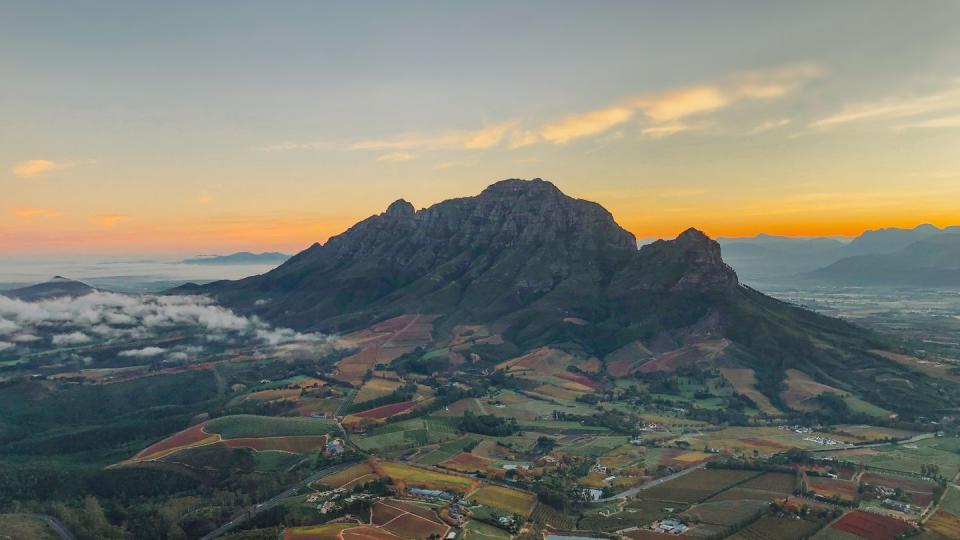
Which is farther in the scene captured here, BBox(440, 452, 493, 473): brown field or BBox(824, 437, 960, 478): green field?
BBox(440, 452, 493, 473): brown field

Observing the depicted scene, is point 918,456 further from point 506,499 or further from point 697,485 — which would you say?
point 506,499

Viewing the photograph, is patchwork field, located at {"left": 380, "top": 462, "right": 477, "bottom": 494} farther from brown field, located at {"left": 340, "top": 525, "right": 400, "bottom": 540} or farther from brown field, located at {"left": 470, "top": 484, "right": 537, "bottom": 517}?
brown field, located at {"left": 340, "top": 525, "right": 400, "bottom": 540}

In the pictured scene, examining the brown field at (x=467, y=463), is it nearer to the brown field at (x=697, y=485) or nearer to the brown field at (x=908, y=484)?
the brown field at (x=697, y=485)

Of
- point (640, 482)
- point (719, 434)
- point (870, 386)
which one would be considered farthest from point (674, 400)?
point (640, 482)

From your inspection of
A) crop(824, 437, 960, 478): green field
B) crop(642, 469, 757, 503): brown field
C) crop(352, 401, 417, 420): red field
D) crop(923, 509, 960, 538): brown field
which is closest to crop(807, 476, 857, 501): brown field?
crop(642, 469, 757, 503): brown field

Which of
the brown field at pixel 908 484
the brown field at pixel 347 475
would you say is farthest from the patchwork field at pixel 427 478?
the brown field at pixel 908 484

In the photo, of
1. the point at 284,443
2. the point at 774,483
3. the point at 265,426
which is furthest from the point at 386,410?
the point at 774,483

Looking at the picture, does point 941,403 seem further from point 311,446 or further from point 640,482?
point 311,446
